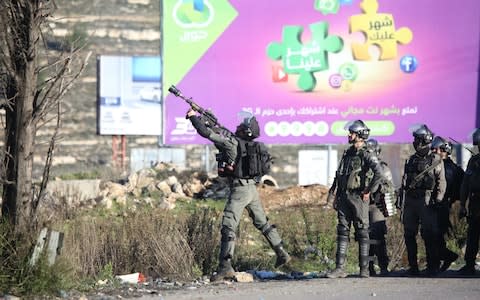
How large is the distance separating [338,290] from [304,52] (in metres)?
15.7

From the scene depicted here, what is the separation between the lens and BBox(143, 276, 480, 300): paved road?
818 cm

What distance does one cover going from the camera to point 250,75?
2373cm

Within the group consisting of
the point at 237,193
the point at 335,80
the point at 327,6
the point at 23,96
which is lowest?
the point at 237,193

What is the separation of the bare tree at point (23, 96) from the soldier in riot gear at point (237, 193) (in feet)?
6.19

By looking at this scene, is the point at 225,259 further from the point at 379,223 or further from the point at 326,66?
the point at 326,66

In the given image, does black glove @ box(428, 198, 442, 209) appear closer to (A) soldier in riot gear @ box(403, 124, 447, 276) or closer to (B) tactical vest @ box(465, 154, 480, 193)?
(A) soldier in riot gear @ box(403, 124, 447, 276)

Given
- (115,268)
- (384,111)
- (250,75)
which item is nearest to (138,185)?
(250,75)

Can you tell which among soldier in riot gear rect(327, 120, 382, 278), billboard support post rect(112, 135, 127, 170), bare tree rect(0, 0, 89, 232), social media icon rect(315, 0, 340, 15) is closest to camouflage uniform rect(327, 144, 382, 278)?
soldier in riot gear rect(327, 120, 382, 278)

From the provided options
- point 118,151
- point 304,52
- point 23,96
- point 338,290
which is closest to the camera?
point 23,96

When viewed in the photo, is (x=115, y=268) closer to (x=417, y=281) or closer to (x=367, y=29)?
(x=417, y=281)

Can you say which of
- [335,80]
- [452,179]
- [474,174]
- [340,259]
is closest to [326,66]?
[335,80]

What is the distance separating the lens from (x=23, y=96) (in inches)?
322

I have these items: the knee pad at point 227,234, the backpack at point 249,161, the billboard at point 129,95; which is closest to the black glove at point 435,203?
the backpack at point 249,161

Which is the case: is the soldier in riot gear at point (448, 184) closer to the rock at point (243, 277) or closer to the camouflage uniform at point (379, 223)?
the camouflage uniform at point (379, 223)
